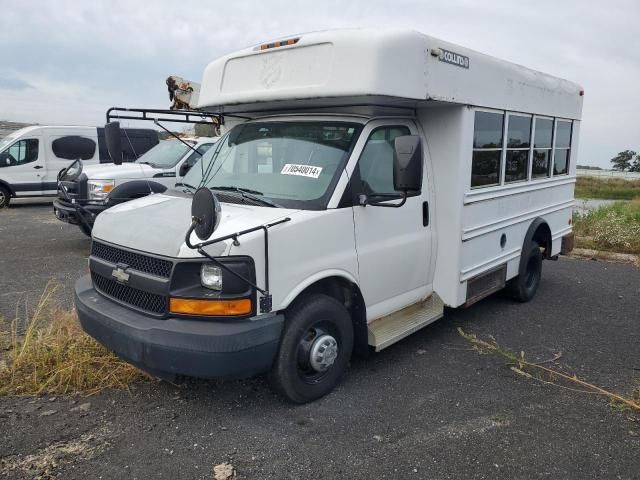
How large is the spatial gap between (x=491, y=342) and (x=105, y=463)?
11.9 feet

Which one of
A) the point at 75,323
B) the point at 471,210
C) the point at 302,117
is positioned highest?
the point at 302,117

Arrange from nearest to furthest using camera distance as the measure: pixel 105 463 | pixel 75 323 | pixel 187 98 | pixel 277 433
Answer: pixel 105 463
pixel 277 433
pixel 75 323
pixel 187 98

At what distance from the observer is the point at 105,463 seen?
321 centimetres

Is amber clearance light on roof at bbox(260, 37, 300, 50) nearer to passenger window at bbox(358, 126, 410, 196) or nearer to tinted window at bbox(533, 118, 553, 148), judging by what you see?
passenger window at bbox(358, 126, 410, 196)

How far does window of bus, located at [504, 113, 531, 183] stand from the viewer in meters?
5.68

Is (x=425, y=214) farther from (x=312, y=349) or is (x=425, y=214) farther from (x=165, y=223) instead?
(x=165, y=223)

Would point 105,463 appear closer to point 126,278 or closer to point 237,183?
point 126,278

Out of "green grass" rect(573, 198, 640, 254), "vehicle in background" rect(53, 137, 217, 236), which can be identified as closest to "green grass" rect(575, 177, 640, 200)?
"green grass" rect(573, 198, 640, 254)

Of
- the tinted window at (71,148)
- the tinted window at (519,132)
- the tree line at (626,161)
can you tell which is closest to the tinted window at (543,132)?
the tinted window at (519,132)

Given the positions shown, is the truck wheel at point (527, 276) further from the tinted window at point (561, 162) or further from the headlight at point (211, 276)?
the headlight at point (211, 276)

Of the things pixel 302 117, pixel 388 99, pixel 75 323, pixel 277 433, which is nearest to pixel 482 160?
pixel 388 99

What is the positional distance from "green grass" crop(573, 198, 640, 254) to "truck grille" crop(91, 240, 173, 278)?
8996 millimetres

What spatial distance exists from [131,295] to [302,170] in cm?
151

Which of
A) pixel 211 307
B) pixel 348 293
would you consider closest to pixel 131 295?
pixel 211 307
